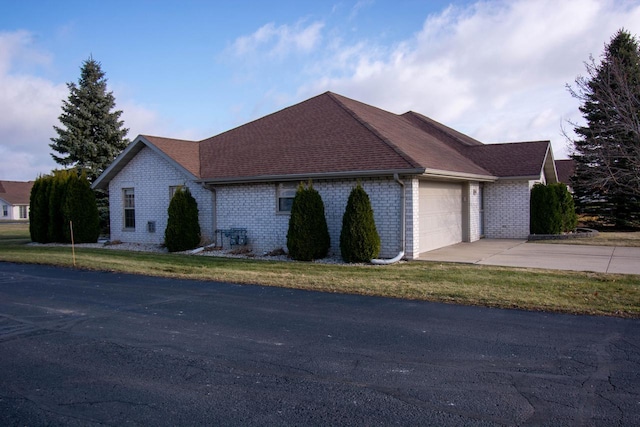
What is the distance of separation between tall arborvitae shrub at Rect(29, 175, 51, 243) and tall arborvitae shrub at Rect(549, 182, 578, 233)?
71.4 feet

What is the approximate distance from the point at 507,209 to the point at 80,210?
59.2 feet

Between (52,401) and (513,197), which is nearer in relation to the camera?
(52,401)

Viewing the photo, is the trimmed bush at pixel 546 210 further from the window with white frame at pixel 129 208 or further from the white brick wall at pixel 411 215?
the window with white frame at pixel 129 208

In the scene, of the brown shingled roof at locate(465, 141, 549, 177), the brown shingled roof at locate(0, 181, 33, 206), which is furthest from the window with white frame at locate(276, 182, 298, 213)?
the brown shingled roof at locate(0, 181, 33, 206)

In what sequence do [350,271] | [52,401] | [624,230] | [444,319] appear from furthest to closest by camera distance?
[624,230] < [350,271] < [444,319] < [52,401]

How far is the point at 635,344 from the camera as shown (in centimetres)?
636

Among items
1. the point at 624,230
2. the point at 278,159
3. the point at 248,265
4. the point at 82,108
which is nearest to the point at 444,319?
the point at 248,265

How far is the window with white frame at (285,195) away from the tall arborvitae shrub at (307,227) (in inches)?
59.1

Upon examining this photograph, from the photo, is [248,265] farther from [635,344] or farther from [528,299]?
[635,344]

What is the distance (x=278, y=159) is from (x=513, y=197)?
33.8 ft

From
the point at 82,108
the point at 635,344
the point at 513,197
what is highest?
the point at 82,108

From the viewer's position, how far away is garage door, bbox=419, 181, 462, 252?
53.4 feet

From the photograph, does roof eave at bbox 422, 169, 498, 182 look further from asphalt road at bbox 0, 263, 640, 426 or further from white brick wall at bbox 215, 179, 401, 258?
asphalt road at bbox 0, 263, 640, 426

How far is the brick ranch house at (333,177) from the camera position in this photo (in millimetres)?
14797
